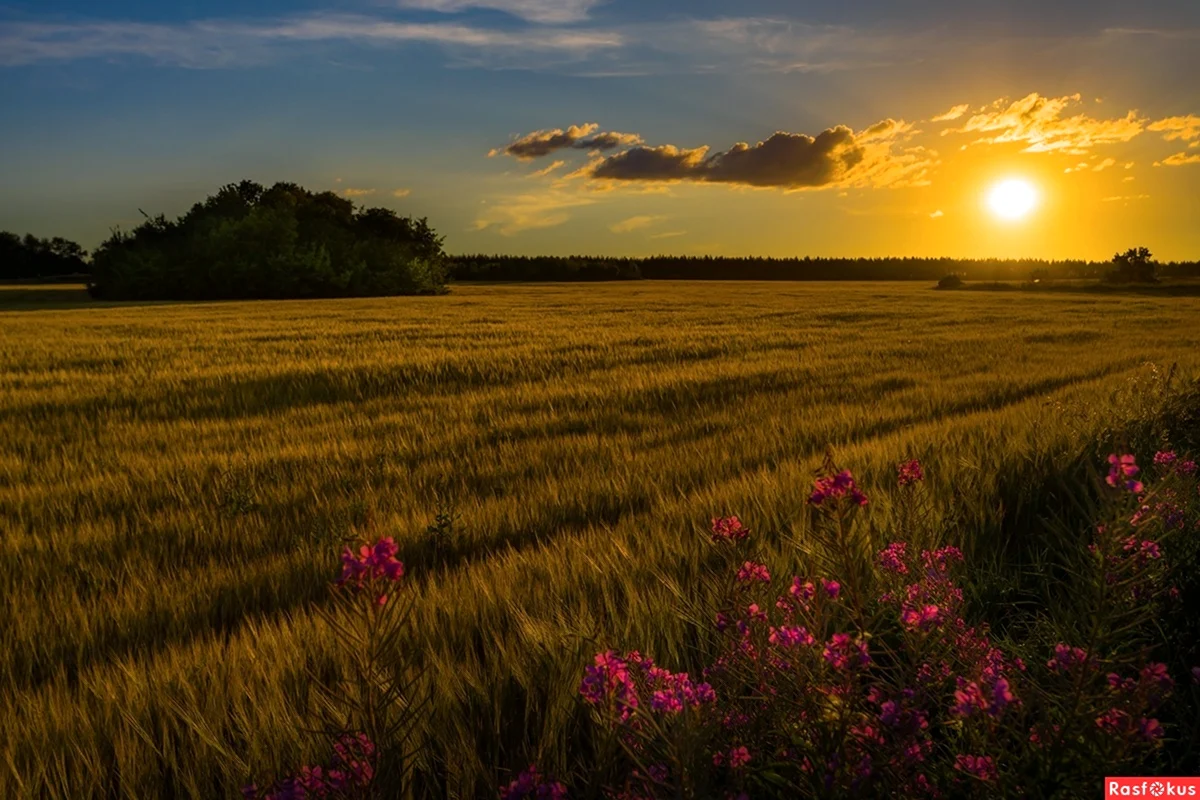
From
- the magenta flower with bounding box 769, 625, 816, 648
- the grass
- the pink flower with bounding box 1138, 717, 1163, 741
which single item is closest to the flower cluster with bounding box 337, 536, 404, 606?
the grass

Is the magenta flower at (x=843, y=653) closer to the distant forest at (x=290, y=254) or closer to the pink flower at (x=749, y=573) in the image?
the pink flower at (x=749, y=573)

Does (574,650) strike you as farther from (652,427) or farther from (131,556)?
(652,427)

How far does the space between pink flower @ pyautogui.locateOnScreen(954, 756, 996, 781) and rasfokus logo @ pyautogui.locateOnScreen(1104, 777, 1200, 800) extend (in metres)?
0.19

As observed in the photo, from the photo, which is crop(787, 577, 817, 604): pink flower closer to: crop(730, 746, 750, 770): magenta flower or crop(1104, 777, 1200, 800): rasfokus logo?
crop(730, 746, 750, 770): magenta flower

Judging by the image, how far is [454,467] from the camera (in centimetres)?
563

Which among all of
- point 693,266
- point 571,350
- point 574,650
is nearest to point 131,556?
point 574,650

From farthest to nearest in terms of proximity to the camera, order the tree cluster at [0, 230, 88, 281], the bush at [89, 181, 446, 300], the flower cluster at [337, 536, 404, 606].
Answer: the tree cluster at [0, 230, 88, 281]
the bush at [89, 181, 446, 300]
the flower cluster at [337, 536, 404, 606]

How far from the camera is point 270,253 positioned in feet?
178

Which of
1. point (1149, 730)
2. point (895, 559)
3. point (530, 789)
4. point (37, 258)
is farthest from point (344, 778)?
point (37, 258)

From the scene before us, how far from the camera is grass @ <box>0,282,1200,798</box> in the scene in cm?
186

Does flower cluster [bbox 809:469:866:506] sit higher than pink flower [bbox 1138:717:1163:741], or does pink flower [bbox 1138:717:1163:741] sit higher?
flower cluster [bbox 809:469:866:506]

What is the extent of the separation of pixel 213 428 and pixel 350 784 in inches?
281

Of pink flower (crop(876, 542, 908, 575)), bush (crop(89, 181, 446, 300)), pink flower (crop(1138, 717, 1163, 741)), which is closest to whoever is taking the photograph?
pink flower (crop(1138, 717, 1163, 741))

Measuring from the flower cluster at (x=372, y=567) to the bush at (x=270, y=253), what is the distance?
2277 inches
